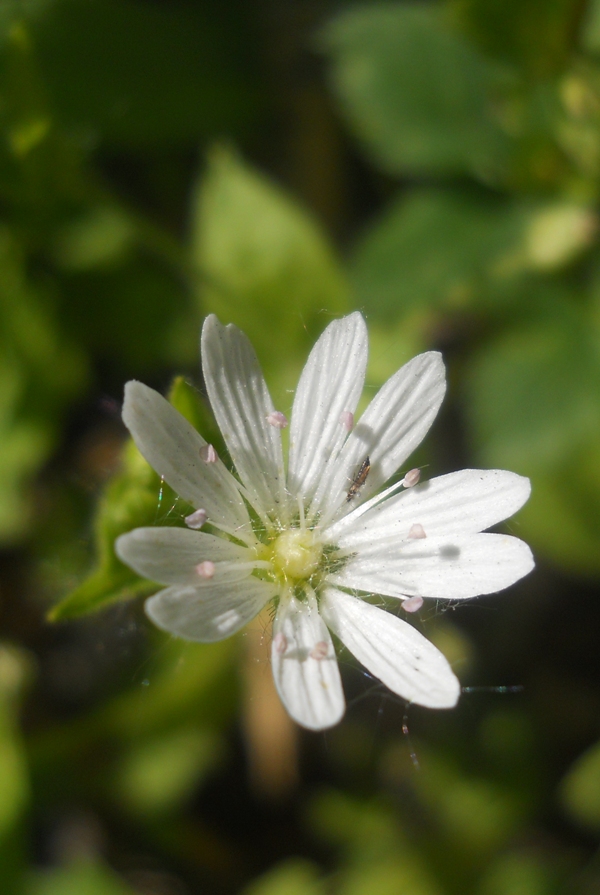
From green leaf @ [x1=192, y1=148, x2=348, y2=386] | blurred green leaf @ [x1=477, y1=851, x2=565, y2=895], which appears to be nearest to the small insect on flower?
green leaf @ [x1=192, y1=148, x2=348, y2=386]

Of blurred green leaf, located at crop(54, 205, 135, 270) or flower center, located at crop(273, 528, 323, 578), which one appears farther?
A: blurred green leaf, located at crop(54, 205, 135, 270)

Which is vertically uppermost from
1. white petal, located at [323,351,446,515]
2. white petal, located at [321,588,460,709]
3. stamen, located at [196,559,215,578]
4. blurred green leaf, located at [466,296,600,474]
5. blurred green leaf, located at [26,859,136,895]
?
blurred green leaf, located at [466,296,600,474]

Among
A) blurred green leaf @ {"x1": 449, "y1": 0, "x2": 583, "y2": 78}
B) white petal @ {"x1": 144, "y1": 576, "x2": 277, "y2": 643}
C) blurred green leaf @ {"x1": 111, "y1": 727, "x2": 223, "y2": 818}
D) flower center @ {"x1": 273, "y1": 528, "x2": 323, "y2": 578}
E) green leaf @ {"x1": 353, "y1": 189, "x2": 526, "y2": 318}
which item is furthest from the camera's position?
blurred green leaf @ {"x1": 111, "y1": 727, "x2": 223, "y2": 818}

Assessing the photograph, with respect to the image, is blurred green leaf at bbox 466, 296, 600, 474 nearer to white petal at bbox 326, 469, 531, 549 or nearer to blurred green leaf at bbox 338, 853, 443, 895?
white petal at bbox 326, 469, 531, 549

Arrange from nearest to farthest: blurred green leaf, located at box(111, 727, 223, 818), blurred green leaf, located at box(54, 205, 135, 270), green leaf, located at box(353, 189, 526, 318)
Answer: green leaf, located at box(353, 189, 526, 318), blurred green leaf, located at box(111, 727, 223, 818), blurred green leaf, located at box(54, 205, 135, 270)

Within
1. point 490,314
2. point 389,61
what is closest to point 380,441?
point 490,314

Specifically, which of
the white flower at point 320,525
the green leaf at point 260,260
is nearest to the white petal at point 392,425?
the white flower at point 320,525

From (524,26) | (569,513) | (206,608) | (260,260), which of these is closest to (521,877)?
(569,513)

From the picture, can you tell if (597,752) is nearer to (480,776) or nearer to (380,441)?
(480,776)
